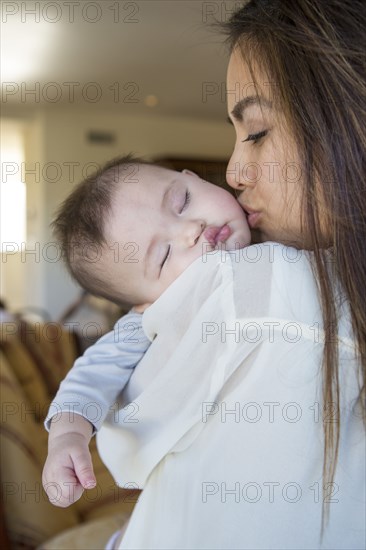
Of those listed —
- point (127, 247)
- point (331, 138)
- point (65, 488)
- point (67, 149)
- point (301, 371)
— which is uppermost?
point (67, 149)

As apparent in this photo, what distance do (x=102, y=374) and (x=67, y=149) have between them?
6.45 meters

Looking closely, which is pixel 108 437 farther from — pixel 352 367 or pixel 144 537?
pixel 352 367

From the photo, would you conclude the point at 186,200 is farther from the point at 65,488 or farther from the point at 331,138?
the point at 65,488

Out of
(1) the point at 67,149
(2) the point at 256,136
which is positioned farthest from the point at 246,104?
(1) the point at 67,149

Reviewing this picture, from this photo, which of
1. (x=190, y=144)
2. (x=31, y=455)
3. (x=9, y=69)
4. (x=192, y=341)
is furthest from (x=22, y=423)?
(x=190, y=144)

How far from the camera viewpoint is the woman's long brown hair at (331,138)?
0.70 metres

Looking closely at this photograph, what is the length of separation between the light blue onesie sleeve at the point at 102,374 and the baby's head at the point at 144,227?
55mm

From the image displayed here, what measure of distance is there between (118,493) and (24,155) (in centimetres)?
613

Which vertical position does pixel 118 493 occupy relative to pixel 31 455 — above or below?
below

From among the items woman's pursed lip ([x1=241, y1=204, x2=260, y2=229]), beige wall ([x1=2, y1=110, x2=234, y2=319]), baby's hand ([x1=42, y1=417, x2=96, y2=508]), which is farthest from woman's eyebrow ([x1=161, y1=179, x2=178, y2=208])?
beige wall ([x1=2, y1=110, x2=234, y2=319])

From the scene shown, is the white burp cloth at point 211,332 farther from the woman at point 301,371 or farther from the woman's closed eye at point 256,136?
the woman's closed eye at point 256,136

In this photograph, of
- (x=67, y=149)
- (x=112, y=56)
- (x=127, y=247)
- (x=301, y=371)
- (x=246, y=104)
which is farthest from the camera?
(x=67, y=149)

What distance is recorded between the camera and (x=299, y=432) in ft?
2.29

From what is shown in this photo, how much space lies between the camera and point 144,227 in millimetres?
927
